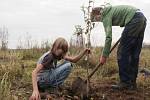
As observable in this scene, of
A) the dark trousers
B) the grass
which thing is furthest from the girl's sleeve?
the dark trousers

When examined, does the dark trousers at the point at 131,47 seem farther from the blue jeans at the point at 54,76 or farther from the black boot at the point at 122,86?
the blue jeans at the point at 54,76

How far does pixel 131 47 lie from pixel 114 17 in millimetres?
553

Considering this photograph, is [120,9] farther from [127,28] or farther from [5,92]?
[5,92]

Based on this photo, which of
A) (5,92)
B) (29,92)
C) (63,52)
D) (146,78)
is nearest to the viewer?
(5,92)

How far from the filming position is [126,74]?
744 centimetres

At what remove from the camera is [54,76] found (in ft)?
22.9

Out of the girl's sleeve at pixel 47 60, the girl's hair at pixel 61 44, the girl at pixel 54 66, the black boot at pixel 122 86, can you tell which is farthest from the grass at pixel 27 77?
the girl's hair at pixel 61 44

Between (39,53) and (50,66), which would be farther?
(39,53)

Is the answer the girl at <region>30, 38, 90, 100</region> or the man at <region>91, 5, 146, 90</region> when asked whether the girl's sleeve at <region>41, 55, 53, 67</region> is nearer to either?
the girl at <region>30, 38, 90, 100</region>

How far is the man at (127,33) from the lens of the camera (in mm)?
7098

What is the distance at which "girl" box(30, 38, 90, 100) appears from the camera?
650 centimetres

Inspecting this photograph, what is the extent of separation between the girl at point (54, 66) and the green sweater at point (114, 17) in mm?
379

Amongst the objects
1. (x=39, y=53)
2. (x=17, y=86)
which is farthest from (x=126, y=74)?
(x=39, y=53)

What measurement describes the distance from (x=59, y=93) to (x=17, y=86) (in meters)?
0.89
